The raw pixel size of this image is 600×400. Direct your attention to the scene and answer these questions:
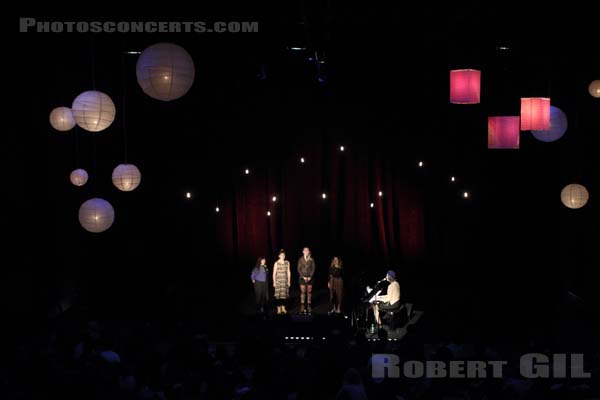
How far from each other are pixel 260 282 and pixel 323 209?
92.9 inches

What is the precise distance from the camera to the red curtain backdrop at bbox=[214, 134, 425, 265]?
13820mm

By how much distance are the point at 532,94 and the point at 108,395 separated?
9.31 meters

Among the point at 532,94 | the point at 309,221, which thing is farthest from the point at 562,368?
the point at 309,221

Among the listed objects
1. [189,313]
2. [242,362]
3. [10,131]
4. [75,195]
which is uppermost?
[10,131]

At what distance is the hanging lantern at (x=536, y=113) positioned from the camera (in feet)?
29.7

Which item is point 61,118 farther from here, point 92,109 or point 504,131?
point 504,131

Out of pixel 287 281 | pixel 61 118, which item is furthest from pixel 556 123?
pixel 61 118

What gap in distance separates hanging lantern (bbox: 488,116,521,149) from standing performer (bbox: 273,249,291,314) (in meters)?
4.06

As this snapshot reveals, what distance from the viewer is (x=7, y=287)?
33.4 ft

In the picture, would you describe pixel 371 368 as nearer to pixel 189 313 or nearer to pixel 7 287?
pixel 7 287

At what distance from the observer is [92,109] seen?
24.7 feet

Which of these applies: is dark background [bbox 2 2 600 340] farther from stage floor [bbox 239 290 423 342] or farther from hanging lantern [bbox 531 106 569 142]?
hanging lantern [bbox 531 106 569 142]

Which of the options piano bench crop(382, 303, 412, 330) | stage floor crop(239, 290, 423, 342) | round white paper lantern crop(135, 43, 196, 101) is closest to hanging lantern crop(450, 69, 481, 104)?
round white paper lantern crop(135, 43, 196, 101)

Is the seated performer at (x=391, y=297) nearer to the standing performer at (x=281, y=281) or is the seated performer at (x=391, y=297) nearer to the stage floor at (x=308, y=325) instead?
the stage floor at (x=308, y=325)
